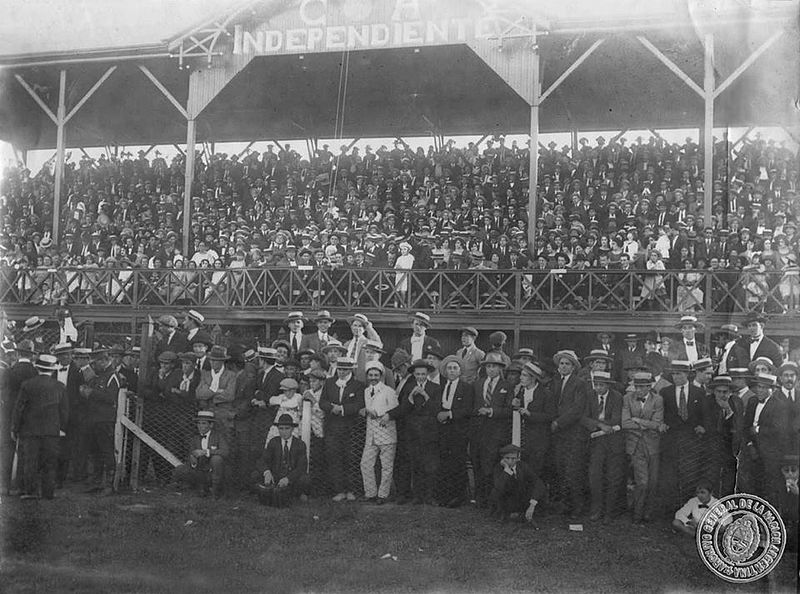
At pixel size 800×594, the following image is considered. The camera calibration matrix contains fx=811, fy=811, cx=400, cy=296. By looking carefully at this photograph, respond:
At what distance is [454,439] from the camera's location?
866 centimetres

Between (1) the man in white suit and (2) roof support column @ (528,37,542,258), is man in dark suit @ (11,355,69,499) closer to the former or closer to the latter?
(1) the man in white suit

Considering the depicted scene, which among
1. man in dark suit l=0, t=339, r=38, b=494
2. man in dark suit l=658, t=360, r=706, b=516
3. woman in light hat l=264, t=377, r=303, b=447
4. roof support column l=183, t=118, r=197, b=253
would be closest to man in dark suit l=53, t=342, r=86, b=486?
man in dark suit l=0, t=339, r=38, b=494

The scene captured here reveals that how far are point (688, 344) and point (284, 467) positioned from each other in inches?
205

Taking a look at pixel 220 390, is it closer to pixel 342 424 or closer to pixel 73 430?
pixel 342 424

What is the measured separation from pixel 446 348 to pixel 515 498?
15.0ft

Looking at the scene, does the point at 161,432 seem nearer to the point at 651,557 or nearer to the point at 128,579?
the point at 128,579

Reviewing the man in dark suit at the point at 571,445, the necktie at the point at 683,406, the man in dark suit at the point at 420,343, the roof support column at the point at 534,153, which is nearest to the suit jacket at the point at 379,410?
the man in dark suit at the point at 420,343

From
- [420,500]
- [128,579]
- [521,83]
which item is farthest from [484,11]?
[128,579]

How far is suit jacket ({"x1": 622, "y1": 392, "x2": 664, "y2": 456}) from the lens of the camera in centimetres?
798

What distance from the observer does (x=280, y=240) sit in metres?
12.9

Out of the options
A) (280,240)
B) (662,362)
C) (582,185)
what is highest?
(582,185)

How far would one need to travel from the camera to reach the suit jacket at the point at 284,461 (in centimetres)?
850

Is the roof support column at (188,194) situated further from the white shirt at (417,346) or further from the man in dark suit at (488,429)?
the man in dark suit at (488,429)

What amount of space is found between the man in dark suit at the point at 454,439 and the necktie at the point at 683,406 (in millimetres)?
2107
